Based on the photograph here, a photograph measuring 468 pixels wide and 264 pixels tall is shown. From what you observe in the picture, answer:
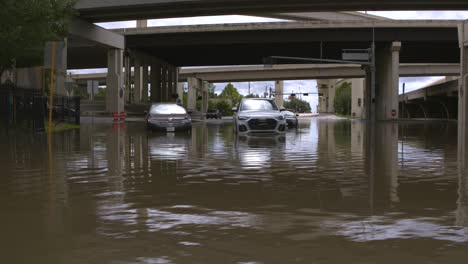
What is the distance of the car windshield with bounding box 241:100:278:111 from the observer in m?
24.1

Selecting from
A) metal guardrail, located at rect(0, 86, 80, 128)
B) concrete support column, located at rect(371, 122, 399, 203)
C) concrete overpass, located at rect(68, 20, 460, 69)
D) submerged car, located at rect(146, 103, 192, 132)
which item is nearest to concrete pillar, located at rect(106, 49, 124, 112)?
concrete overpass, located at rect(68, 20, 460, 69)

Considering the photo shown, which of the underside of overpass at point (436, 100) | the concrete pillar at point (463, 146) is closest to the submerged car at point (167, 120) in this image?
the concrete pillar at point (463, 146)

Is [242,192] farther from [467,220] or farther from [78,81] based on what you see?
[78,81]

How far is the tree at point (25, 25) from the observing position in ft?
69.5

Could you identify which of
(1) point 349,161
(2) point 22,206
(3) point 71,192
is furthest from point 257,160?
(2) point 22,206

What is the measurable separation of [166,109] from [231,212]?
21.1 meters

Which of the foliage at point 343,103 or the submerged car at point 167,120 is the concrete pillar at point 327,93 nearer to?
the foliage at point 343,103

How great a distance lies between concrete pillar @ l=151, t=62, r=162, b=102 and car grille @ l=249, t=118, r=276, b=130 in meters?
48.8

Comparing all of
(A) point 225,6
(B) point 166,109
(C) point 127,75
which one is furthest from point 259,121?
(C) point 127,75

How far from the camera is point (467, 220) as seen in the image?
5832 millimetres

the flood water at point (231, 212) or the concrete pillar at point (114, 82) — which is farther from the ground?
the concrete pillar at point (114, 82)

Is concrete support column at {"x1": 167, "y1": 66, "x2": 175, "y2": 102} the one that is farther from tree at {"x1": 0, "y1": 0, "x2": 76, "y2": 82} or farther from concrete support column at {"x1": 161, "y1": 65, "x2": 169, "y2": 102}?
tree at {"x1": 0, "y1": 0, "x2": 76, "y2": 82}

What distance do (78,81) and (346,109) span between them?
67.0 metres

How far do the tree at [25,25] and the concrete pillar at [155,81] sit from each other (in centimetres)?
4527
